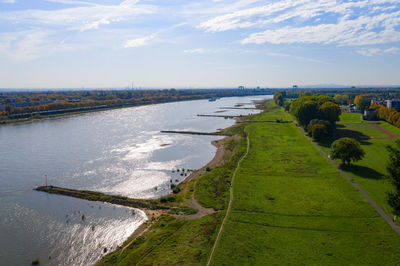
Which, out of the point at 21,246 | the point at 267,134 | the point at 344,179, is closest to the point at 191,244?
the point at 21,246

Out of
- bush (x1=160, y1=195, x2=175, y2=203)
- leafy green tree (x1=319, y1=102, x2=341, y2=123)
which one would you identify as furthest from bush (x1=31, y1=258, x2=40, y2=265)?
leafy green tree (x1=319, y1=102, x2=341, y2=123)

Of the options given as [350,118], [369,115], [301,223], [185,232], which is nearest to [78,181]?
[185,232]

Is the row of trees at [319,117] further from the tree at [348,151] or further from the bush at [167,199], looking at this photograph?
the bush at [167,199]

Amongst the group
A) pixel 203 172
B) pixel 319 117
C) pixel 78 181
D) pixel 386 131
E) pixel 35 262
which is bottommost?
pixel 35 262

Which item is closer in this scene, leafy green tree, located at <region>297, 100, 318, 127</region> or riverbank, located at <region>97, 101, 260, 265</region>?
riverbank, located at <region>97, 101, 260, 265</region>

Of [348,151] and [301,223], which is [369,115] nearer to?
[348,151]

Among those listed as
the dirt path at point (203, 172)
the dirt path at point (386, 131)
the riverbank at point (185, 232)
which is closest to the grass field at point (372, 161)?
the dirt path at point (386, 131)

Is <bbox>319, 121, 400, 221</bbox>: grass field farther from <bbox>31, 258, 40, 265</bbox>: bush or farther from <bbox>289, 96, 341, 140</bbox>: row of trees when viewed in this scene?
<bbox>31, 258, 40, 265</bbox>: bush
